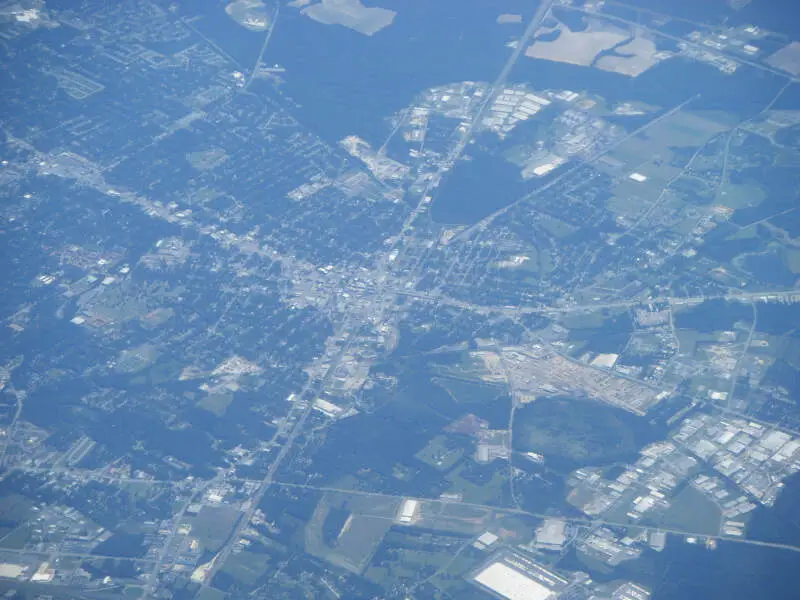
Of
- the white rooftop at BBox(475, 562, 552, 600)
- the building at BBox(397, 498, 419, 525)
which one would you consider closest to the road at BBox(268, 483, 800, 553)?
the building at BBox(397, 498, 419, 525)

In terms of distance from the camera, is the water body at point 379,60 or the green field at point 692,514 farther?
the water body at point 379,60

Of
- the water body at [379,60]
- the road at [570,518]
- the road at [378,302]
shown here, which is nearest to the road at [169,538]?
the road at [378,302]

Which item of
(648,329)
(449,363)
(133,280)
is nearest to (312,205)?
(133,280)

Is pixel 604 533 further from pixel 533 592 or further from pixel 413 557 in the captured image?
pixel 413 557

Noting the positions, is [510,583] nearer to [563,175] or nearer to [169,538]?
[169,538]

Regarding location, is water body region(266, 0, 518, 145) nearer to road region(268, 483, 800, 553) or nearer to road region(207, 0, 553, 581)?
road region(207, 0, 553, 581)

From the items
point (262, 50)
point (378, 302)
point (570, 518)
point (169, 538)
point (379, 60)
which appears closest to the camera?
point (570, 518)

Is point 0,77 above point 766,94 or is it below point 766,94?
below

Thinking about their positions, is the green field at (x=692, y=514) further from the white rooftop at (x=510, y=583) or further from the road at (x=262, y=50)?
the road at (x=262, y=50)

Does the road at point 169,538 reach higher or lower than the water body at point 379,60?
lower

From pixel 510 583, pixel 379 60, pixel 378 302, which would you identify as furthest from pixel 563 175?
pixel 510 583

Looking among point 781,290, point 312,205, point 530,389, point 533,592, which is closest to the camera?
point 533,592
